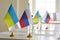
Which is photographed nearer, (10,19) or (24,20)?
(10,19)

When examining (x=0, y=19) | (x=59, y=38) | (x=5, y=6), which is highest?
(x=5, y=6)

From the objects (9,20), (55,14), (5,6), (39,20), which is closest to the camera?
(9,20)

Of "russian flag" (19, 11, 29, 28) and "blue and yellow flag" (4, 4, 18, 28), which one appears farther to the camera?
"russian flag" (19, 11, 29, 28)

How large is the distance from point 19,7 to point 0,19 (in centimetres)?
47

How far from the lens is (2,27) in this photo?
390 cm

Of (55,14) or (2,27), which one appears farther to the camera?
(55,14)

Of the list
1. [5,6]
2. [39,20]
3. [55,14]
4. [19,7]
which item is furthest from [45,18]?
[55,14]

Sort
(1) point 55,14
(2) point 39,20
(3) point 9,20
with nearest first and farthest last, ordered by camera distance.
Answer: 1. (3) point 9,20
2. (2) point 39,20
3. (1) point 55,14

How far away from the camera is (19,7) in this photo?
4.02 metres

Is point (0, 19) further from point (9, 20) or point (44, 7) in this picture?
point (44, 7)

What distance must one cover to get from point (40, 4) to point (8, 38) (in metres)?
4.40

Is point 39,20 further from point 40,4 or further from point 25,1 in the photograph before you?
point 40,4

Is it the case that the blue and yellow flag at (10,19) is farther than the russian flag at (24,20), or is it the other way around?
the russian flag at (24,20)

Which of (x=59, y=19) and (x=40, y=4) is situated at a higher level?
(x=40, y=4)
